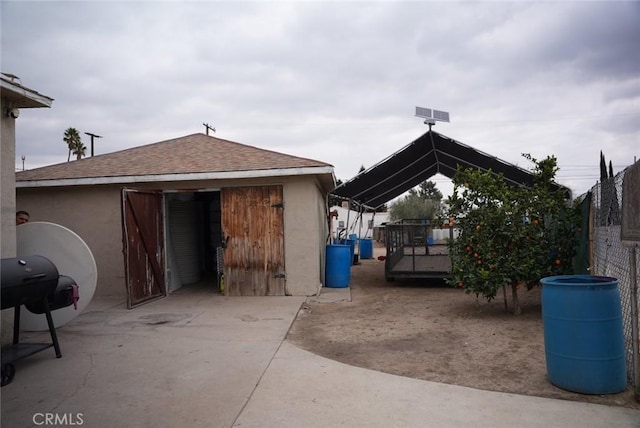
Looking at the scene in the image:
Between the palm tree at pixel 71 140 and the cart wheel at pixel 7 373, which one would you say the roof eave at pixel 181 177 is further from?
the palm tree at pixel 71 140

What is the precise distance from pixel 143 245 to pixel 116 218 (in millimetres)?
1407

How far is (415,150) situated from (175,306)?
652 cm

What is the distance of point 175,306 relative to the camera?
8.73 m

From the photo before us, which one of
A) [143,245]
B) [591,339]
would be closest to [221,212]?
[143,245]

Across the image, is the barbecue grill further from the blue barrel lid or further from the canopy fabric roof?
the canopy fabric roof

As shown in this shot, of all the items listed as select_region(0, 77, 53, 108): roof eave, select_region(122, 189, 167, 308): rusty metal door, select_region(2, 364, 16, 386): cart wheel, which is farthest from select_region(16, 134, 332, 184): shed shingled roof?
select_region(2, 364, 16, 386): cart wheel

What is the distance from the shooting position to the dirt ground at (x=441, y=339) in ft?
14.9

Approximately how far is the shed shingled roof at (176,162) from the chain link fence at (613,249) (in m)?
4.81

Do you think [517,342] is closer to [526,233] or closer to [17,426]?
[526,233]

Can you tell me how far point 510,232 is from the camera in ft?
23.3

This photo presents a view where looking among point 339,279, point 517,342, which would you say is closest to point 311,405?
point 517,342

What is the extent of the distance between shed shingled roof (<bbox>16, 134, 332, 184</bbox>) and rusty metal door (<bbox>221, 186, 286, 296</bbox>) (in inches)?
23.0

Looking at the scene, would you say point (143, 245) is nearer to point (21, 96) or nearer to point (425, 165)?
point (21, 96)

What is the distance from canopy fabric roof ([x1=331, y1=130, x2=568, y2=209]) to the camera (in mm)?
10523
